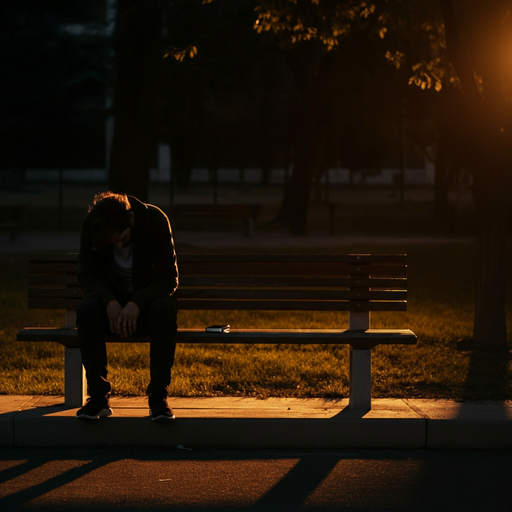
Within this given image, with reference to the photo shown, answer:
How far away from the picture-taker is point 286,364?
6418mm

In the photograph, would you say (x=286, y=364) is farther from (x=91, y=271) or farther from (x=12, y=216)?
(x=12, y=216)

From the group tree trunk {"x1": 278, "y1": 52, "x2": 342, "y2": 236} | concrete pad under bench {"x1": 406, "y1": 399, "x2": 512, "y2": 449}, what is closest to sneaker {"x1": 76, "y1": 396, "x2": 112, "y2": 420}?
concrete pad under bench {"x1": 406, "y1": 399, "x2": 512, "y2": 449}

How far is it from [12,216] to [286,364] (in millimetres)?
14768

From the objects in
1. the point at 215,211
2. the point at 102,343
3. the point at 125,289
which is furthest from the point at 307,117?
the point at 102,343

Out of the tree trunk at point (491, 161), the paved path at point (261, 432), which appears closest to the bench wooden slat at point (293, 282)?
the paved path at point (261, 432)

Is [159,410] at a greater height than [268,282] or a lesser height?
lesser

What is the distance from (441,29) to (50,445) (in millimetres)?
7852

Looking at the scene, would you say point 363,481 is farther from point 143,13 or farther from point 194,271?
point 143,13

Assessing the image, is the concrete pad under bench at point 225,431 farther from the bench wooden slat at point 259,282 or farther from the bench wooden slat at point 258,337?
the bench wooden slat at point 259,282

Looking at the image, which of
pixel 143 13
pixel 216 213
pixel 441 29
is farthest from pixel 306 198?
pixel 441 29

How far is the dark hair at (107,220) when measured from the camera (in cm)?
469

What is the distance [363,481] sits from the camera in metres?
4.12

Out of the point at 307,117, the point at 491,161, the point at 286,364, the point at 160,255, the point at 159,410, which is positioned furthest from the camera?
the point at 307,117

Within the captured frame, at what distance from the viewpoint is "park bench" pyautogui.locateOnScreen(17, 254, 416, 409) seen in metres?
5.07
